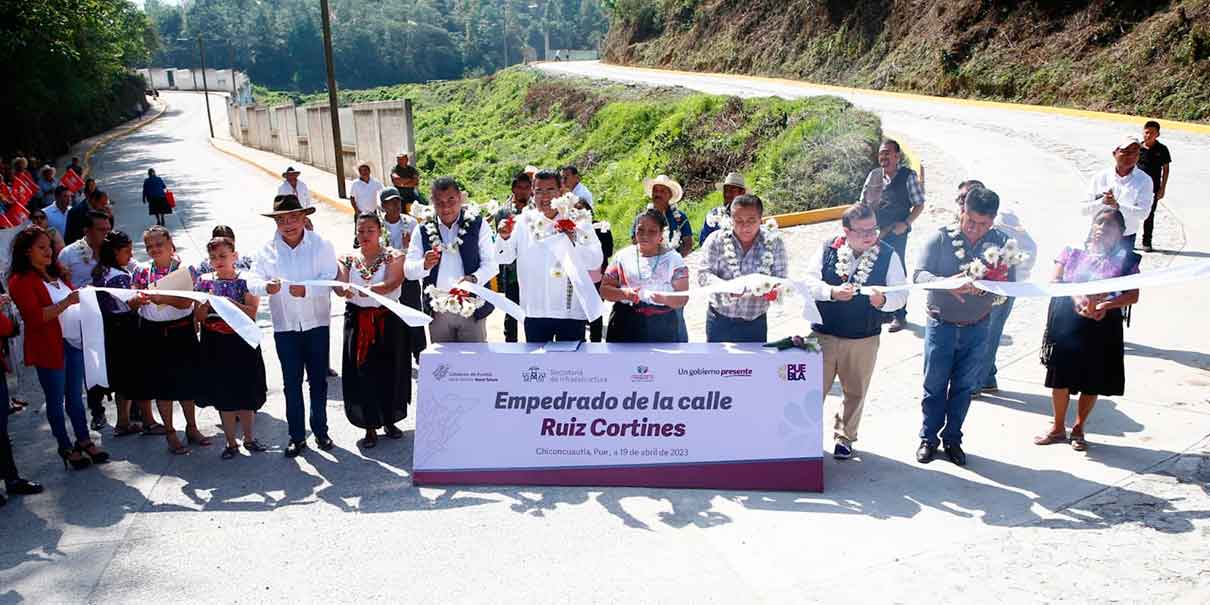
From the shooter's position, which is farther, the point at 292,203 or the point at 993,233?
the point at 292,203

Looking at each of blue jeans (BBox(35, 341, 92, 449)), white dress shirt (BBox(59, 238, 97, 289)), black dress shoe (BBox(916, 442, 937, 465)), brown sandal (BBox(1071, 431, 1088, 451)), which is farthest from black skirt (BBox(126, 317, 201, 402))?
brown sandal (BBox(1071, 431, 1088, 451))

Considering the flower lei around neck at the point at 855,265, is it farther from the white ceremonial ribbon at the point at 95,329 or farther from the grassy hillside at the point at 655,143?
the grassy hillside at the point at 655,143

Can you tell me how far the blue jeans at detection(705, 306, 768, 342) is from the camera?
6.44m

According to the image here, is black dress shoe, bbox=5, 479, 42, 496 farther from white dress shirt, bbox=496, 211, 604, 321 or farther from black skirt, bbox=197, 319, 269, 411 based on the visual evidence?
white dress shirt, bbox=496, 211, 604, 321

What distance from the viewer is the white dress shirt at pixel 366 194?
14367 mm

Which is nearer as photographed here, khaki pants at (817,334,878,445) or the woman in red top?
khaki pants at (817,334,878,445)

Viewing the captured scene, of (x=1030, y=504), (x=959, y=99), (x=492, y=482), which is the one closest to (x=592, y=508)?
(x=492, y=482)

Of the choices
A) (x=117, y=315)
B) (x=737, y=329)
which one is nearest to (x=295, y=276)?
(x=117, y=315)

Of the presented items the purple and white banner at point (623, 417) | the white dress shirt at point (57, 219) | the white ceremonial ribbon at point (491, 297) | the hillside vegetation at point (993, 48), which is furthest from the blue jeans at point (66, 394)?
the hillside vegetation at point (993, 48)

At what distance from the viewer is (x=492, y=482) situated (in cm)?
615

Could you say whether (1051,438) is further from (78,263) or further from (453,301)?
(78,263)

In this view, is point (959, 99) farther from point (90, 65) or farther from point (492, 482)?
point (90, 65)

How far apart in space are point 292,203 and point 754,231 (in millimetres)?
3353

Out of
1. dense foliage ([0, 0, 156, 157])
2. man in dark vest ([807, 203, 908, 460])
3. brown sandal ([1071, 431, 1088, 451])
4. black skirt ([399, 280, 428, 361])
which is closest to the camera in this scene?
man in dark vest ([807, 203, 908, 460])
